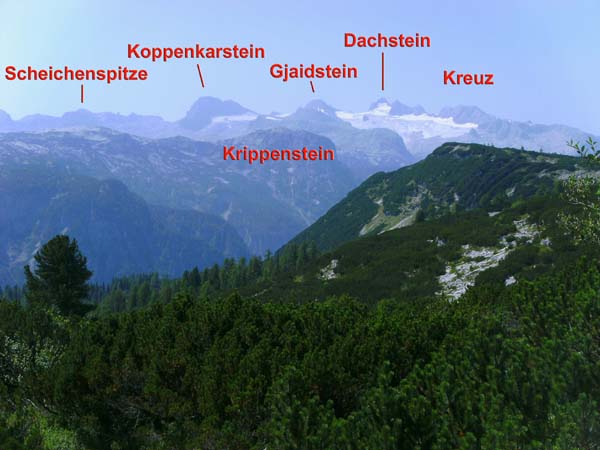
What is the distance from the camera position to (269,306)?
16453 millimetres

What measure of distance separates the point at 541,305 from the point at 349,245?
67315mm

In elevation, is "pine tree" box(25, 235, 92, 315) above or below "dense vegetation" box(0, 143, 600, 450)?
above

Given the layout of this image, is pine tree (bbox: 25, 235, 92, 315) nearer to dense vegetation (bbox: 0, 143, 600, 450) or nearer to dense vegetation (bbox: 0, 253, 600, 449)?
dense vegetation (bbox: 0, 143, 600, 450)

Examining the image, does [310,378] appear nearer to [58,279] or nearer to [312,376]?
[312,376]

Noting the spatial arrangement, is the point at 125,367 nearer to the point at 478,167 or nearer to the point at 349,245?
the point at 349,245

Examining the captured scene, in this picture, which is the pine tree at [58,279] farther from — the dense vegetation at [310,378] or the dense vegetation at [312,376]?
the dense vegetation at [310,378]

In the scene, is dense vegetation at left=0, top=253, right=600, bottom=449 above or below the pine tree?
below

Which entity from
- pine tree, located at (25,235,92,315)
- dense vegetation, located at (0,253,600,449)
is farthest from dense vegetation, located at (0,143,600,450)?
pine tree, located at (25,235,92,315)

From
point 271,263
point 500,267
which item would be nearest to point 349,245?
point 500,267

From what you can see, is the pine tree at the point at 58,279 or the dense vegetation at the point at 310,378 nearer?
the dense vegetation at the point at 310,378

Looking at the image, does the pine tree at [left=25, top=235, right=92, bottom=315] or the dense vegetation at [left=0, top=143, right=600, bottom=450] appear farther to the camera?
the pine tree at [left=25, top=235, right=92, bottom=315]

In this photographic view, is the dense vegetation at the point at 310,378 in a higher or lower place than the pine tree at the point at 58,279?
lower

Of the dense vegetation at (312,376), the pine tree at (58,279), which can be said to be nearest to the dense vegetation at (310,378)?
the dense vegetation at (312,376)

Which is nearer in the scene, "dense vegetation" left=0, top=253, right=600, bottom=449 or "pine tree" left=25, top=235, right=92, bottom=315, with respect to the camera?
"dense vegetation" left=0, top=253, right=600, bottom=449
